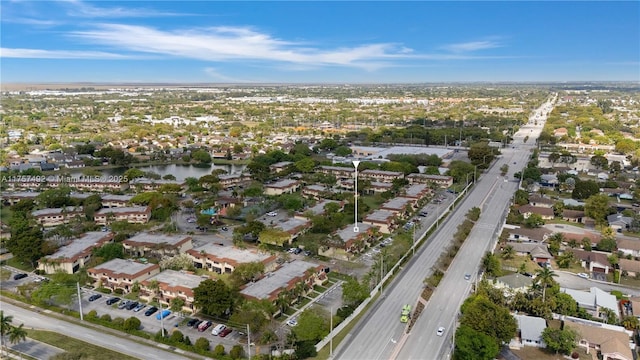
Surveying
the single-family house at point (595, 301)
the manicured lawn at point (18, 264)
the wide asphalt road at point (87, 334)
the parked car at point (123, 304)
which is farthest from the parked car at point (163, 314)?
the single-family house at point (595, 301)

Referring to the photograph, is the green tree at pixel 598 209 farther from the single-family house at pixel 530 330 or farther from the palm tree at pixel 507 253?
the single-family house at pixel 530 330

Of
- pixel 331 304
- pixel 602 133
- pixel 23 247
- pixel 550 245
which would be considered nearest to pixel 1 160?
pixel 23 247

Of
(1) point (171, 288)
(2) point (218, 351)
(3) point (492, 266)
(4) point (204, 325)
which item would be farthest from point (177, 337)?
(3) point (492, 266)

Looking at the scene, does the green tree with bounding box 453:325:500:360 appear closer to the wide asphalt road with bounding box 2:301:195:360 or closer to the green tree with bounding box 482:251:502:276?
the green tree with bounding box 482:251:502:276

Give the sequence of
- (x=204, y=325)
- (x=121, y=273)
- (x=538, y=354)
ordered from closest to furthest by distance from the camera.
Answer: (x=538, y=354) → (x=204, y=325) → (x=121, y=273)

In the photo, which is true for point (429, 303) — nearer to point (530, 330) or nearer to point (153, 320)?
point (530, 330)

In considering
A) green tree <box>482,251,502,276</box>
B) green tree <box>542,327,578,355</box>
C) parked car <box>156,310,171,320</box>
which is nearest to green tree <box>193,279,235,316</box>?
parked car <box>156,310,171,320</box>
